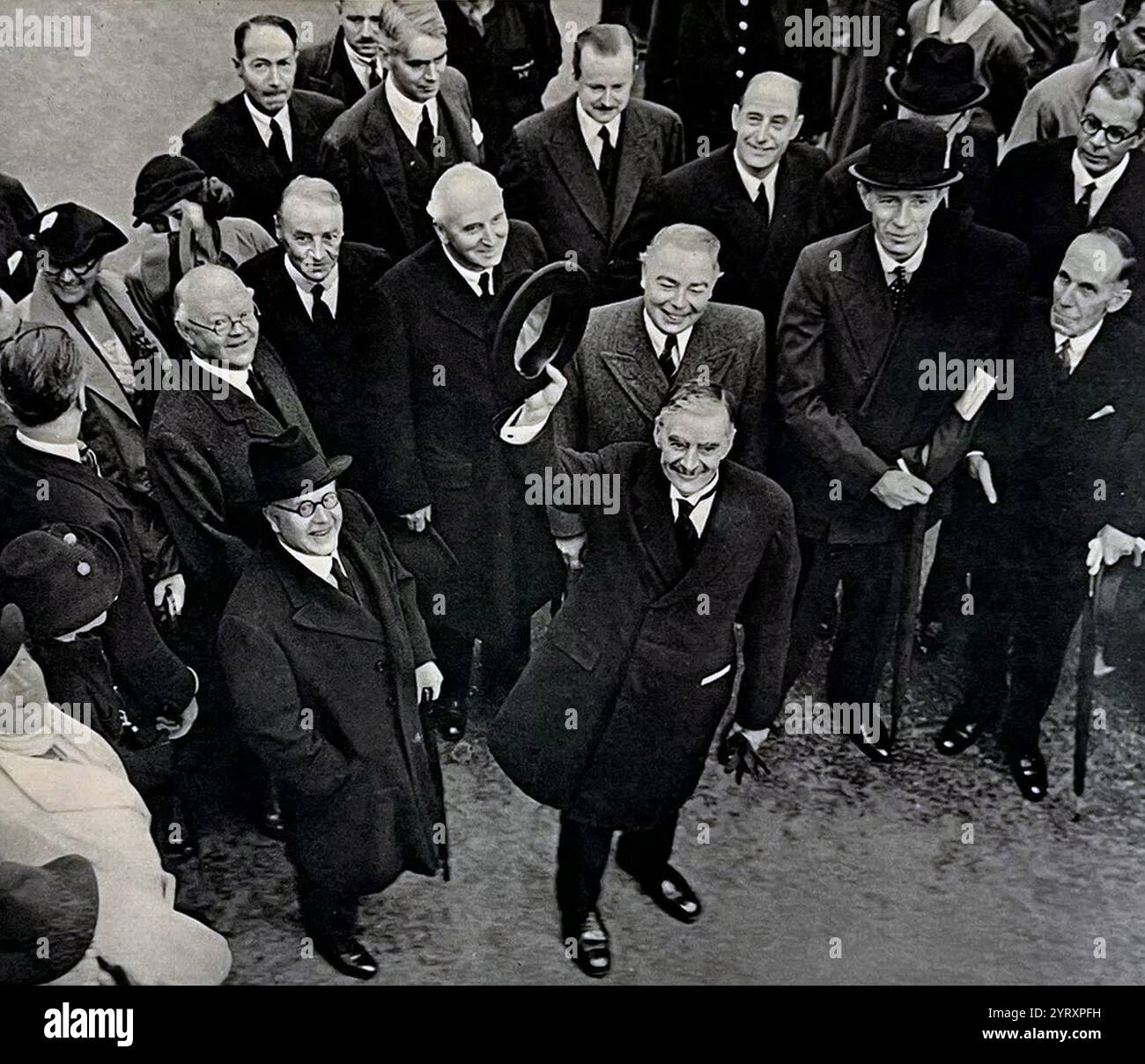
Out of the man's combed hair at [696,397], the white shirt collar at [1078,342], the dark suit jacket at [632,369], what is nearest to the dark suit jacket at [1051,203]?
the white shirt collar at [1078,342]

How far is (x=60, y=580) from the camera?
14.9 ft

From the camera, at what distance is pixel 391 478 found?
469 centimetres

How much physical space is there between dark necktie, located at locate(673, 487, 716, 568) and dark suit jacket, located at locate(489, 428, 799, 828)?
0.9 inches

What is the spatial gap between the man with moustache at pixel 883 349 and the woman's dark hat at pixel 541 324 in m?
0.61

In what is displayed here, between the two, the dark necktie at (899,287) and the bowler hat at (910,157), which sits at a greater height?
the bowler hat at (910,157)

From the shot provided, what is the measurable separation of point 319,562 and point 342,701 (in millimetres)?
409

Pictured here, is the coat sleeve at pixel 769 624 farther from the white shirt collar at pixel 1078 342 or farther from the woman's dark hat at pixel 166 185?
the woman's dark hat at pixel 166 185

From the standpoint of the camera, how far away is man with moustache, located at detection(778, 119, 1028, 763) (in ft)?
15.2

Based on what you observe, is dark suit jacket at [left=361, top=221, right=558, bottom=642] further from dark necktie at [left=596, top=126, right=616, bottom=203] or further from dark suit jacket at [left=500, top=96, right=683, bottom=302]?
dark necktie at [left=596, top=126, right=616, bottom=203]

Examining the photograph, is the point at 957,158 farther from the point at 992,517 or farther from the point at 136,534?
the point at 136,534

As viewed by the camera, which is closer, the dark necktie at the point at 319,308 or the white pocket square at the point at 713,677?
the dark necktie at the point at 319,308

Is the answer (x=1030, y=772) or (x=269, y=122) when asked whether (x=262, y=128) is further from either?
(x=1030, y=772)

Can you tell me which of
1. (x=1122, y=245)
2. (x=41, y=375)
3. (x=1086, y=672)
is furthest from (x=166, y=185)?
(x=1086, y=672)

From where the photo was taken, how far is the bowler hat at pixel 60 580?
455 centimetres
